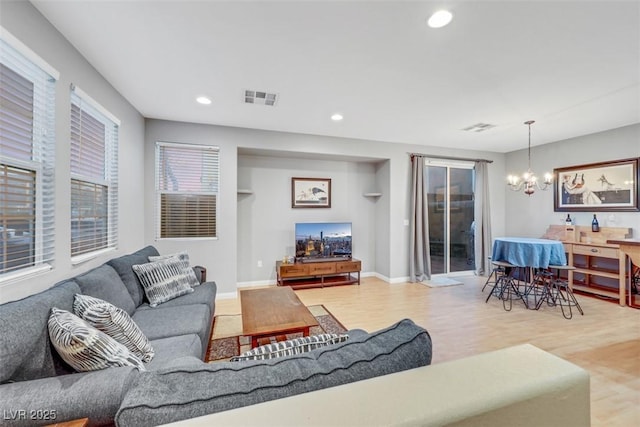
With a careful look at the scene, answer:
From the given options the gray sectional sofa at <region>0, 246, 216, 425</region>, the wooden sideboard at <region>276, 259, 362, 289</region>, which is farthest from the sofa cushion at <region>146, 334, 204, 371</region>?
the wooden sideboard at <region>276, 259, 362, 289</region>

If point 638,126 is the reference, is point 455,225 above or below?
below

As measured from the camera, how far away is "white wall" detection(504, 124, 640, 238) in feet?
13.2

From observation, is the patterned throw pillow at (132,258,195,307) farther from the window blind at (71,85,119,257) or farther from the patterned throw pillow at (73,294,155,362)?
the patterned throw pillow at (73,294,155,362)

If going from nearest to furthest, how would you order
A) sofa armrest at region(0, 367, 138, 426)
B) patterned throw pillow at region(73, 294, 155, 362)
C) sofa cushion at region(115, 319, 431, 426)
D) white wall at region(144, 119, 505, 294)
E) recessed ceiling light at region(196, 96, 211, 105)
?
1. sofa cushion at region(115, 319, 431, 426)
2. sofa armrest at region(0, 367, 138, 426)
3. patterned throw pillow at region(73, 294, 155, 362)
4. recessed ceiling light at region(196, 96, 211, 105)
5. white wall at region(144, 119, 505, 294)

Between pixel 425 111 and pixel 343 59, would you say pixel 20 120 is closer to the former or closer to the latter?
pixel 343 59

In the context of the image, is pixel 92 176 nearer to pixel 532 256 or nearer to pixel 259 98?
pixel 259 98

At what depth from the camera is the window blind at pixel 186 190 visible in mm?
3818

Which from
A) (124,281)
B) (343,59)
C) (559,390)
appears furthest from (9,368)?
(343,59)

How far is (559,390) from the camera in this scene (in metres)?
0.80

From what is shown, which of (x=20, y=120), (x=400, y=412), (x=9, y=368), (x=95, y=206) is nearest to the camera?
(x=400, y=412)

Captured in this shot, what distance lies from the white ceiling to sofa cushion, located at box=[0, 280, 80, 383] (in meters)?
1.82

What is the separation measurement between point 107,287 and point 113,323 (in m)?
0.65

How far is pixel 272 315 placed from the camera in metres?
2.26

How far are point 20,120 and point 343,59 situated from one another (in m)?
2.28
